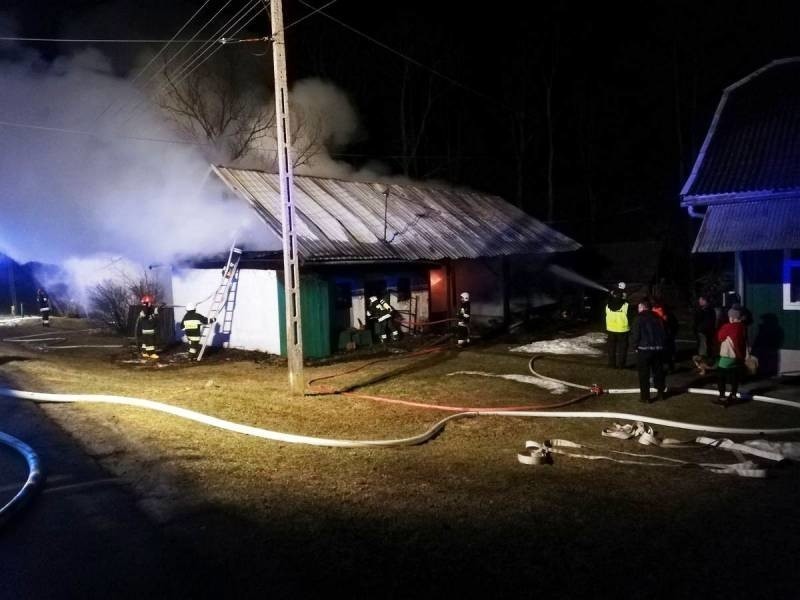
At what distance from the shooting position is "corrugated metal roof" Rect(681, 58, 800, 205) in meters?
11.0

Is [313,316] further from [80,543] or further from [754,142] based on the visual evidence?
[80,543]

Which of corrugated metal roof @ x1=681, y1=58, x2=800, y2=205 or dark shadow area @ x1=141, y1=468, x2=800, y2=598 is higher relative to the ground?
corrugated metal roof @ x1=681, y1=58, x2=800, y2=205

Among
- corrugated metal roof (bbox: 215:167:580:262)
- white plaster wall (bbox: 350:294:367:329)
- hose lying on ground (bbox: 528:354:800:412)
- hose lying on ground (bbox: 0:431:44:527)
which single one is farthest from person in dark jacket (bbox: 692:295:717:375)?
hose lying on ground (bbox: 0:431:44:527)

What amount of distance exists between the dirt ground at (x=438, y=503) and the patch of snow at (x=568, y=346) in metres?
5.10

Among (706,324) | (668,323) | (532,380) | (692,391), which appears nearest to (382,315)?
(532,380)

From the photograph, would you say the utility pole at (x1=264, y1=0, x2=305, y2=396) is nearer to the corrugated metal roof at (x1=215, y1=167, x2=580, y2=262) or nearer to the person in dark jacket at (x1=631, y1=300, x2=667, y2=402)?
the corrugated metal roof at (x1=215, y1=167, x2=580, y2=262)

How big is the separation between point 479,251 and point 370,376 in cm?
854

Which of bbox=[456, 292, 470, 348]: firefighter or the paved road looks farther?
bbox=[456, 292, 470, 348]: firefighter

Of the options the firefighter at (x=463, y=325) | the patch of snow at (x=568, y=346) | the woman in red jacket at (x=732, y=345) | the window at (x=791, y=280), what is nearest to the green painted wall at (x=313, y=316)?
the firefighter at (x=463, y=325)

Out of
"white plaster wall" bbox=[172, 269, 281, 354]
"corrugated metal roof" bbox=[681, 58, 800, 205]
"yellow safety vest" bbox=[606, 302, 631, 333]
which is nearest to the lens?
"corrugated metal roof" bbox=[681, 58, 800, 205]

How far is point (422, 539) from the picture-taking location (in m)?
4.69

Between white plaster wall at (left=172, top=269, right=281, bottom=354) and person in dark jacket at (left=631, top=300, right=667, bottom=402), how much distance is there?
9.13m

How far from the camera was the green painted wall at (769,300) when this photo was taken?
36.3ft

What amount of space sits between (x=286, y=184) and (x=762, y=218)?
8.52 meters
